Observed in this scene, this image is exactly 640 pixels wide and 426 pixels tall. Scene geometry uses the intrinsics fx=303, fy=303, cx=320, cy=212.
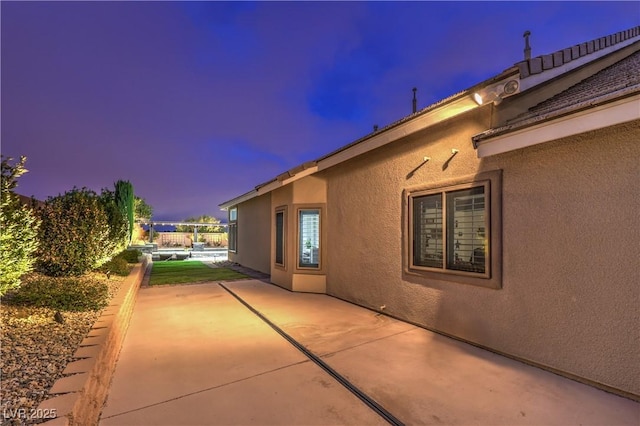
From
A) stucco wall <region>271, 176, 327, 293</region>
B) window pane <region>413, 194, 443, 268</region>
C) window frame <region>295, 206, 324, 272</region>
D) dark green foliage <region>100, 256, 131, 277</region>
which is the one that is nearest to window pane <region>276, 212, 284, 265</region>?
stucco wall <region>271, 176, 327, 293</region>

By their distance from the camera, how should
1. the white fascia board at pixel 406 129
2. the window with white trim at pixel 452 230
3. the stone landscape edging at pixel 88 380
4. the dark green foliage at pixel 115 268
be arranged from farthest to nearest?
the dark green foliage at pixel 115 268 → the window with white trim at pixel 452 230 → the white fascia board at pixel 406 129 → the stone landscape edging at pixel 88 380

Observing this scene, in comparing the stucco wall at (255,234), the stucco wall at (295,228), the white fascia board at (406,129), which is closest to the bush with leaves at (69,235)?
the stucco wall at (295,228)

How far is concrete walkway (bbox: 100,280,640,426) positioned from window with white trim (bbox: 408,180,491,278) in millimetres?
1343

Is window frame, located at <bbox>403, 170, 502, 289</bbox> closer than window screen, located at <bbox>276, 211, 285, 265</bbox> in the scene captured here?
Yes

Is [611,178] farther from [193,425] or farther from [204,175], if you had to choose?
[204,175]

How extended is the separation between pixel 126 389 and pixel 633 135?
267 inches

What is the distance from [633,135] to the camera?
11.5 feet

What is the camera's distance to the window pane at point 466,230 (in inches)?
202

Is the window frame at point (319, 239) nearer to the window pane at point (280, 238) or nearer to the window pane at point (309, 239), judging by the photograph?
the window pane at point (309, 239)

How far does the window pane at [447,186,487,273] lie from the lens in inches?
202

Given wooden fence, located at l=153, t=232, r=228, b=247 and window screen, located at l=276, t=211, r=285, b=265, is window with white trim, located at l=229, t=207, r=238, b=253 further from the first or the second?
wooden fence, located at l=153, t=232, r=228, b=247

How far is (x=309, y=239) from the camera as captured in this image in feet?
32.4

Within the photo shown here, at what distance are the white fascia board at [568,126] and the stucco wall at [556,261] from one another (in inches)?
19.1

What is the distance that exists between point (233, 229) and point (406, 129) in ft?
49.5
